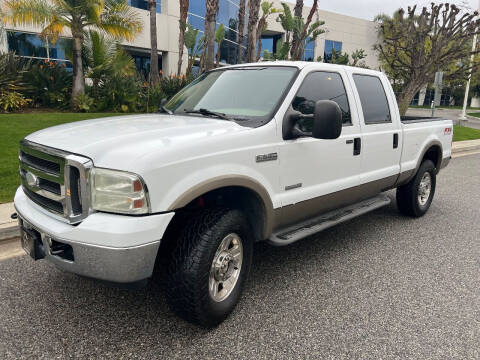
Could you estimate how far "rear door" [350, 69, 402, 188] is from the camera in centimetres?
429

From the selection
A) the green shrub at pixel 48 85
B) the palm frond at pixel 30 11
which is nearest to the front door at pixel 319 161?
the green shrub at pixel 48 85

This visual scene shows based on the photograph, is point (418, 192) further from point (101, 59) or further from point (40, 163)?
point (101, 59)

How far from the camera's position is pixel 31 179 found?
2873 mm

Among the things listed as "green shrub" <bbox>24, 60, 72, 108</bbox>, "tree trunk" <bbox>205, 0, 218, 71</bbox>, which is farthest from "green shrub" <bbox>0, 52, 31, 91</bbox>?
"tree trunk" <bbox>205, 0, 218, 71</bbox>

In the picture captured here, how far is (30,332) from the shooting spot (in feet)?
9.08

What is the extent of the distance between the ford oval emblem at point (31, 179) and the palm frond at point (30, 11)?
473 inches

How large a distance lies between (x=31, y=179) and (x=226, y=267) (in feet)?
5.05

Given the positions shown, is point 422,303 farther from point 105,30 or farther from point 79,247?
point 105,30

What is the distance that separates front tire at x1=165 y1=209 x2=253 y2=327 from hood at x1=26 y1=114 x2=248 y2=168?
1.85 feet

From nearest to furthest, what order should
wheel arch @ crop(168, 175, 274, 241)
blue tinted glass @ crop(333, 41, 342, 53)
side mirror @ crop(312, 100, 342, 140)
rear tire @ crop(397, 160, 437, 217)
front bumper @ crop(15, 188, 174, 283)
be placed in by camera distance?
front bumper @ crop(15, 188, 174, 283) < wheel arch @ crop(168, 175, 274, 241) < side mirror @ crop(312, 100, 342, 140) < rear tire @ crop(397, 160, 437, 217) < blue tinted glass @ crop(333, 41, 342, 53)

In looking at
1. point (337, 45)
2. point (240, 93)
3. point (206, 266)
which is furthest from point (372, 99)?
point (337, 45)

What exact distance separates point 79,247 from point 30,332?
924 mm

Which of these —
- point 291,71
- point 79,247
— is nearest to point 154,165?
point 79,247

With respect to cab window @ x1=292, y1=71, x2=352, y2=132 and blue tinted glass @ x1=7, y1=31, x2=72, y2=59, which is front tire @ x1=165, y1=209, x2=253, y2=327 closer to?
cab window @ x1=292, y1=71, x2=352, y2=132
